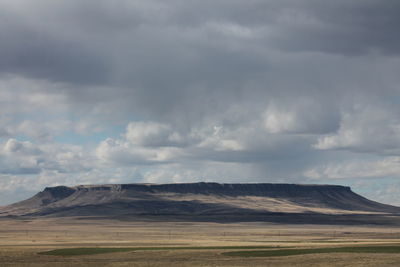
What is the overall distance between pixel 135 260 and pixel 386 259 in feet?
110

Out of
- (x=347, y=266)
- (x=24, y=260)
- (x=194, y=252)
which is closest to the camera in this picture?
(x=347, y=266)

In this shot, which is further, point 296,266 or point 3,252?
point 3,252

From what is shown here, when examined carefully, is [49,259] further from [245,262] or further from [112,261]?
[245,262]

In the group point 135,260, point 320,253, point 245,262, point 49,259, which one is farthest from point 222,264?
point 49,259

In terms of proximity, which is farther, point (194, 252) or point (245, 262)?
point (194, 252)

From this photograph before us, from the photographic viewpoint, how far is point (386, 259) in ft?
292

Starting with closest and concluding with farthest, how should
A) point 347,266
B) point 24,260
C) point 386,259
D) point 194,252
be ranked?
point 347,266 < point 386,259 < point 24,260 < point 194,252

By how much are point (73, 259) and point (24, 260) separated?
714 cm

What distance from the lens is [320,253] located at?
100 meters

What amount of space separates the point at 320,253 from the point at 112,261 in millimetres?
30460

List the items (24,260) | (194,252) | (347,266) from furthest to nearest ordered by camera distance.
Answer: (194,252) < (24,260) < (347,266)

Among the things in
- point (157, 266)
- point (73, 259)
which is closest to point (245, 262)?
point (157, 266)

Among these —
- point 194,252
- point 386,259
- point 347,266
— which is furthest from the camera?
point 194,252

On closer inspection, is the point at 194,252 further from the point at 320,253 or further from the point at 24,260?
the point at 24,260
